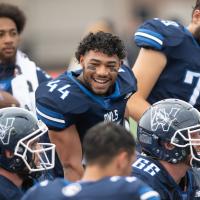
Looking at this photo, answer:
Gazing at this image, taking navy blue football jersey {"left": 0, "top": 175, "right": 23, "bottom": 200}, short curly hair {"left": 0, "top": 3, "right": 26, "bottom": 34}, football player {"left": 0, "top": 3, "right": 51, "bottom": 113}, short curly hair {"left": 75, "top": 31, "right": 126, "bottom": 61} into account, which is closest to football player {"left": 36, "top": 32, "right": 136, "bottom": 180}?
short curly hair {"left": 75, "top": 31, "right": 126, "bottom": 61}

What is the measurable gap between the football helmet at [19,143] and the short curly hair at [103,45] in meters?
0.91

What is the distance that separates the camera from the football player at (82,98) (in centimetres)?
648

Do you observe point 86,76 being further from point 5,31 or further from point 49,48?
point 49,48

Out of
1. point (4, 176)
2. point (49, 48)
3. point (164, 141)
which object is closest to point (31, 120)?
point (4, 176)

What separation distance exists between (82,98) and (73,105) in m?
0.07

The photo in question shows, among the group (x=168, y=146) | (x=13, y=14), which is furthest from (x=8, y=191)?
(x=13, y=14)

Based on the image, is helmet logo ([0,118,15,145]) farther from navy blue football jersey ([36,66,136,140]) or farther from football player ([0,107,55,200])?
navy blue football jersey ([36,66,136,140])

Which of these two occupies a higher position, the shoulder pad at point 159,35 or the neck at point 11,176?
the shoulder pad at point 159,35

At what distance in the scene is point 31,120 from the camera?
18.9 feet

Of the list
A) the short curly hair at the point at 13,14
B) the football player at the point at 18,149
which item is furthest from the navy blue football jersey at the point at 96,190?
the short curly hair at the point at 13,14

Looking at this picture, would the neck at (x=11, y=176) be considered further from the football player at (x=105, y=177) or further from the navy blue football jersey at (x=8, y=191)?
the football player at (x=105, y=177)

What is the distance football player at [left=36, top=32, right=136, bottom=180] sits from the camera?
6.48 meters

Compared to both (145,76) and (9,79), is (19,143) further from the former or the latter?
(9,79)

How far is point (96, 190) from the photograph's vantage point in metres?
4.68
